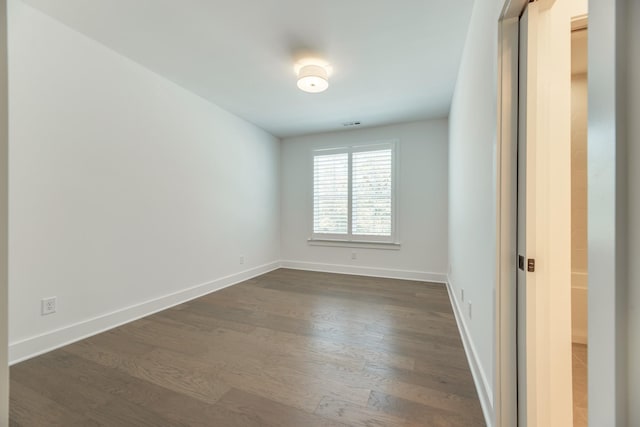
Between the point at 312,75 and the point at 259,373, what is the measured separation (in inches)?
97.2

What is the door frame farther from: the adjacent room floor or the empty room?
the adjacent room floor

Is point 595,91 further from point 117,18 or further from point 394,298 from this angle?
point 394,298

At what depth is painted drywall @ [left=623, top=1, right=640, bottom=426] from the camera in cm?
38

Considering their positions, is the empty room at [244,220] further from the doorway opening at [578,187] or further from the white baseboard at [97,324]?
the doorway opening at [578,187]

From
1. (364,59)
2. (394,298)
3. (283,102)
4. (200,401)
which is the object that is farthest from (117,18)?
(394,298)

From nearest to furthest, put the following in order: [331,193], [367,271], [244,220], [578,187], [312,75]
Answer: [578,187], [312,75], [244,220], [367,271], [331,193]

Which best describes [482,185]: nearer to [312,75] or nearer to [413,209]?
[312,75]

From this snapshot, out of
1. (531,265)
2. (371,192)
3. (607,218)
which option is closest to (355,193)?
(371,192)

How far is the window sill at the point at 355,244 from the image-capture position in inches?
165

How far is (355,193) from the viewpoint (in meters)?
4.41

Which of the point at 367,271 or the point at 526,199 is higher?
the point at 526,199

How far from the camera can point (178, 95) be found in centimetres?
296

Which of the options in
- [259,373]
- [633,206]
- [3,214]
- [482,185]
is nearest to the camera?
[633,206]

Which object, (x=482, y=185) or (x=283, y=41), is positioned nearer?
(x=482, y=185)
